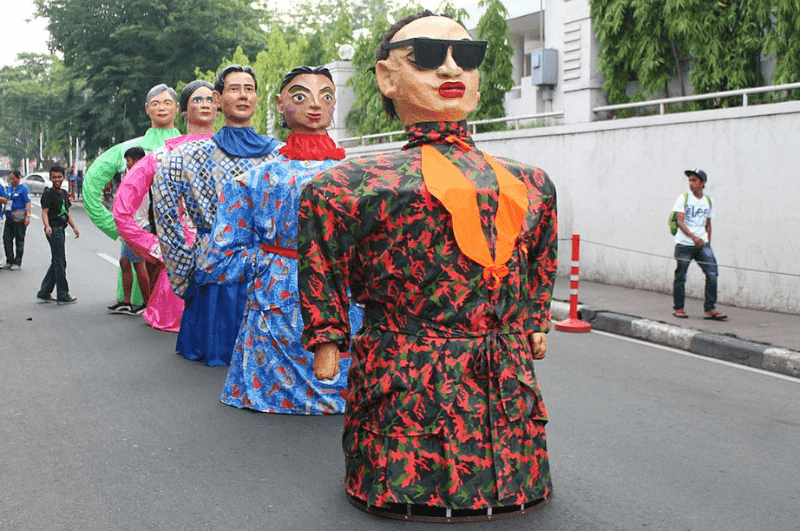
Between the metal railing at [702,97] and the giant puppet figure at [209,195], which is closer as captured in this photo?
the giant puppet figure at [209,195]

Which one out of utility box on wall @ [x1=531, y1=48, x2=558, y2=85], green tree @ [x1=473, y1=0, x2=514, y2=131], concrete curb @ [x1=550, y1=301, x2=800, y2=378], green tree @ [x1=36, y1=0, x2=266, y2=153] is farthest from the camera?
green tree @ [x1=36, y1=0, x2=266, y2=153]

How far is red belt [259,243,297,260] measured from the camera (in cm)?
614

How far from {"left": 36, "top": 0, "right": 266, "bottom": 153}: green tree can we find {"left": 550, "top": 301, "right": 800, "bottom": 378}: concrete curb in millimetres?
31002

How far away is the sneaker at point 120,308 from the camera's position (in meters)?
10.8

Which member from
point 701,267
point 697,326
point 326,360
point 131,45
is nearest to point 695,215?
point 701,267

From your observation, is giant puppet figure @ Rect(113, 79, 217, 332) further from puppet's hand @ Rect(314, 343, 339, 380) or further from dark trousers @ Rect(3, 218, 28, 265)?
dark trousers @ Rect(3, 218, 28, 265)

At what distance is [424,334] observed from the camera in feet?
13.1

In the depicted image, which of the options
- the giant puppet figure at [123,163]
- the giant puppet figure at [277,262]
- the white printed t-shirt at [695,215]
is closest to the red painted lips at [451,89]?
the giant puppet figure at [277,262]

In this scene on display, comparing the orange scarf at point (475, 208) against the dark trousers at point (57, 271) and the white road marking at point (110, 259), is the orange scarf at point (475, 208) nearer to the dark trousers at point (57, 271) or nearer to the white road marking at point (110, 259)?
the dark trousers at point (57, 271)

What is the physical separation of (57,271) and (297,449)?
23.9 feet

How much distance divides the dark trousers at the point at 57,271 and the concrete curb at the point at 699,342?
18.1 ft

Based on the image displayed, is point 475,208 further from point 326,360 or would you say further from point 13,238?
point 13,238

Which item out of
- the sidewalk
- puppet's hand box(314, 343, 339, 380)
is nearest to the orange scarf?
puppet's hand box(314, 343, 339, 380)

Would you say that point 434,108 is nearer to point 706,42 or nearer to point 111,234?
point 111,234
